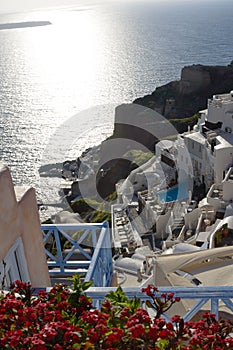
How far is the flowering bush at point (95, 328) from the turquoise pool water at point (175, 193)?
1644 cm

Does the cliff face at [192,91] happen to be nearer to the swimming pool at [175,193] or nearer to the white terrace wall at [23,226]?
the swimming pool at [175,193]

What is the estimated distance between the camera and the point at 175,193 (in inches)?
771

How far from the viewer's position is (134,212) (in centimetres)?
1917

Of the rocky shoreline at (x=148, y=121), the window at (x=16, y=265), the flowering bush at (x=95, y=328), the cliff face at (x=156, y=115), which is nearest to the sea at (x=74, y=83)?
the rocky shoreline at (x=148, y=121)

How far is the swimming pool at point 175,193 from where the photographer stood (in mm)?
18992

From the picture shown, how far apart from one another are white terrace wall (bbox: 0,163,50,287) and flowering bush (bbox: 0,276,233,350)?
4.72 ft

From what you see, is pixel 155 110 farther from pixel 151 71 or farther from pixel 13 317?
pixel 151 71

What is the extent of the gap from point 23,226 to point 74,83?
79.1m

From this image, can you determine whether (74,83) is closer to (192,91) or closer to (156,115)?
(192,91)

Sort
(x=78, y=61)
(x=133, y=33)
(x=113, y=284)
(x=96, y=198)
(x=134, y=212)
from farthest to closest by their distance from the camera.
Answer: (x=133, y=33)
(x=78, y=61)
(x=96, y=198)
(x=134, y=212)
(x=113, y=284)

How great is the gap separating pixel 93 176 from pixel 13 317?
3084 centimetres

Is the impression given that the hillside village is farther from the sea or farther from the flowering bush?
the sea

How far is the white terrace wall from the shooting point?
12.6 ft

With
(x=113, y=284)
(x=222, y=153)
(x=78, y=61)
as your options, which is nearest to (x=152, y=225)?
(x=222, y=153)
